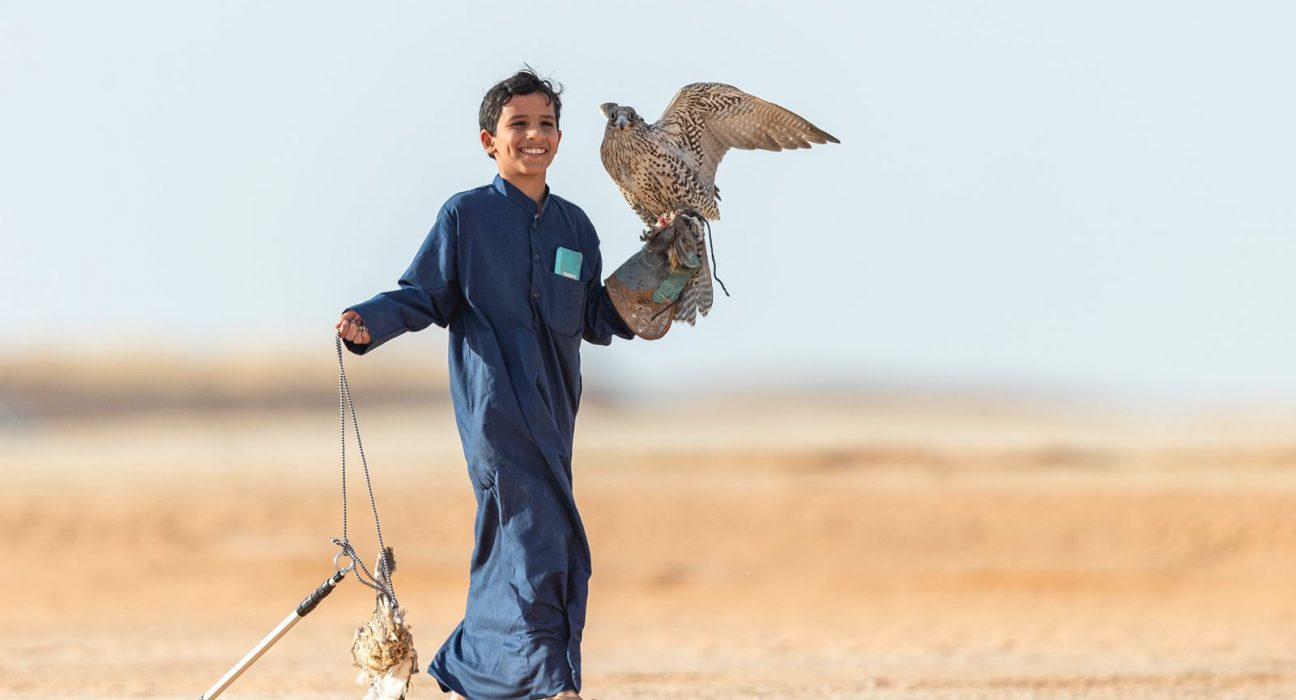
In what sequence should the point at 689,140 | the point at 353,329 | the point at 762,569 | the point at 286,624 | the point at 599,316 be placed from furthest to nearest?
the point at 762,569
the point at 689,140
the point at 599,316
the point at 286,624
the point at 353,329

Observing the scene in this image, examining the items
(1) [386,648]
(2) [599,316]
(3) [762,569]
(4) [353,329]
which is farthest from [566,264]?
(3) [762,569]

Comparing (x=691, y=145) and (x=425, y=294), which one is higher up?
(x=691, y=145)

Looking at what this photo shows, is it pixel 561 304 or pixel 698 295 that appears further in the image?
pixel 698 295

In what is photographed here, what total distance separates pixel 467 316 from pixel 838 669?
495 centimetres

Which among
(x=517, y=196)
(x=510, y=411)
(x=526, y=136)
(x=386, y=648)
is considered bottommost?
(x=386, y=648)

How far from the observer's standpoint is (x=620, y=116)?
5.02m

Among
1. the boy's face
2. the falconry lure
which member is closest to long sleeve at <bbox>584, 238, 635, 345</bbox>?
the boy's face

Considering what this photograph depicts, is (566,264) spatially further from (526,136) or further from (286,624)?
(286,624)

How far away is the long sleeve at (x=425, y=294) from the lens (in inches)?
163

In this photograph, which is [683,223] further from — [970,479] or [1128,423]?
[1128,423]

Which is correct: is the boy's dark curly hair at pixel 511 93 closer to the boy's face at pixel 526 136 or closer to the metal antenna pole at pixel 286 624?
the boy's face at pixel 526 136

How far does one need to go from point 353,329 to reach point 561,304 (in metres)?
0.57

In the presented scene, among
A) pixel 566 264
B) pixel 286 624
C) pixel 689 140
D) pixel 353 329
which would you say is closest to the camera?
pixel 353 329

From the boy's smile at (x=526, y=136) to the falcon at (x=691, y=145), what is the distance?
1.37 feet
